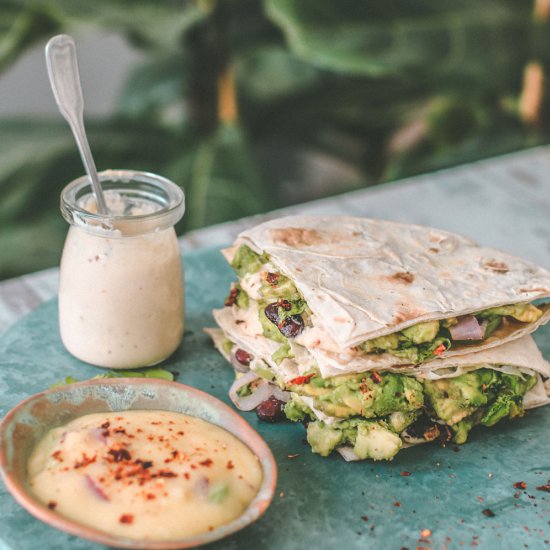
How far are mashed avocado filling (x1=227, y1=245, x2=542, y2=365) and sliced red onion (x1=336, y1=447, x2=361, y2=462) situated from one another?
242 millimetres

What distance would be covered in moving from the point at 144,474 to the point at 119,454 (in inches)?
3.2

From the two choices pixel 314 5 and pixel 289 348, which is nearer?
pixel 289 348

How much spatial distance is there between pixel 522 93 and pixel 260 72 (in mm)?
1549

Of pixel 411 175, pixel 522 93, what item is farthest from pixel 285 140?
pixel 522 93

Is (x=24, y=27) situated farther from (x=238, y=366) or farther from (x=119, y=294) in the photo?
(x=238, y=366)

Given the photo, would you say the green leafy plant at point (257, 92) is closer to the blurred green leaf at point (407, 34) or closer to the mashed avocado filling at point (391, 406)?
the blurred green leaf at point (407, 34)

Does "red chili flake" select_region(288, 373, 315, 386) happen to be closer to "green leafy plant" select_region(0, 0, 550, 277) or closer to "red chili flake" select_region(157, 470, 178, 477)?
"red chili flake" select_region(157, 470, 178, 477)

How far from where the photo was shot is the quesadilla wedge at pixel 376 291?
73.5 inches

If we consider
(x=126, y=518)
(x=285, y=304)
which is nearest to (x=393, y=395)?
(x=285, y=304)

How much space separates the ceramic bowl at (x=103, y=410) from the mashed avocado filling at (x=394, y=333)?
0.27 meters

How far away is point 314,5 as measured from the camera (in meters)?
3.71

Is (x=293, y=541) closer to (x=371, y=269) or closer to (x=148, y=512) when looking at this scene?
(x=148, y=512)

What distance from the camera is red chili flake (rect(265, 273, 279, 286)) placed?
207cm

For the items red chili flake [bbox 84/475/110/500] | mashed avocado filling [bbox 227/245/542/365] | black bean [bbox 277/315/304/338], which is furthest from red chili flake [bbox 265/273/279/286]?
red chili flake [bbox 84/475/110/500]
